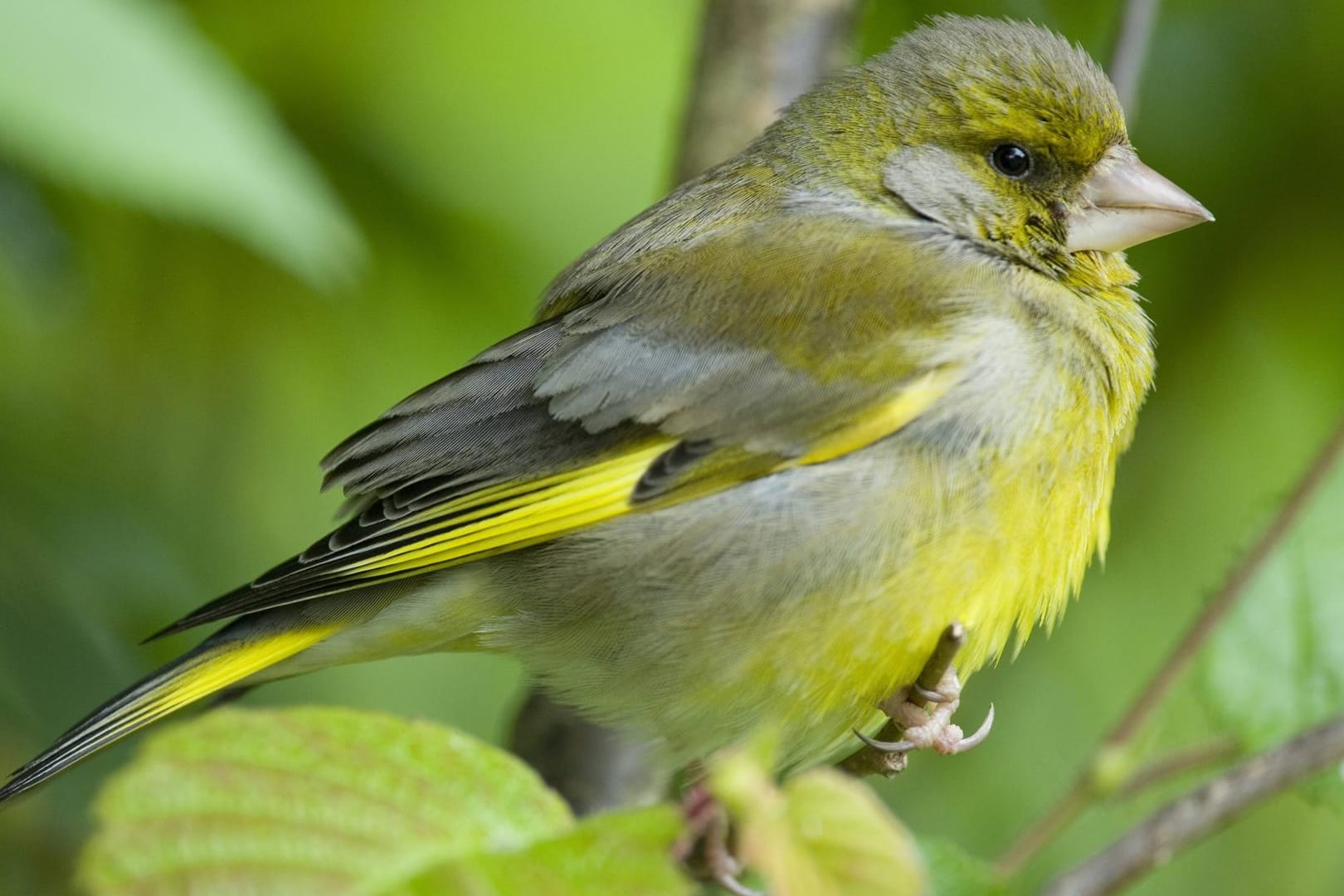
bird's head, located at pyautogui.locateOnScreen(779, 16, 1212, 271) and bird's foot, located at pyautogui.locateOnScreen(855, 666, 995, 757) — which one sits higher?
bird's head, located at pyautogui.locateOnScreen(779, 16, 1212, 271)

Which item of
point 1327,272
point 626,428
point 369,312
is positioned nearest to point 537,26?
point 369,312

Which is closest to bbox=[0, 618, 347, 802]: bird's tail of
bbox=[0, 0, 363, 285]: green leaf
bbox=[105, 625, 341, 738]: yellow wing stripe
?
bbox=[105, 625, 341, 738]: yellow wing stripe

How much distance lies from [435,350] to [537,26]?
94cm

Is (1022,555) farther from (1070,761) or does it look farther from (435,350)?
(435,350)

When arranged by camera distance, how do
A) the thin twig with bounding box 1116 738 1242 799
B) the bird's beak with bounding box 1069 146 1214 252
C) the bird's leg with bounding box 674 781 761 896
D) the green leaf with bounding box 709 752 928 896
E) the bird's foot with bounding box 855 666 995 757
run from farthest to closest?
1. the bird's beak with bounding box 1069 146 1214 252
2. the thin twig with bounding box 1116 738 1242 799
3. the bird's foot with bounding box 855 666 995 757
4. the bird's leg with bounding box 674 781 761 896
5. the green leaf with bounding box 709 752 928 896

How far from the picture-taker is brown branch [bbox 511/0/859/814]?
11.9 ft

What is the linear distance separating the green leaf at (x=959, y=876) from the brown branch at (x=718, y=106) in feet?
5.08

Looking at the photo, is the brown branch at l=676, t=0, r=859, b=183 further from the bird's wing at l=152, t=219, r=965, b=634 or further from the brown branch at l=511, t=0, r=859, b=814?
the bird's wing at l=152, t=219, r=965, b=634

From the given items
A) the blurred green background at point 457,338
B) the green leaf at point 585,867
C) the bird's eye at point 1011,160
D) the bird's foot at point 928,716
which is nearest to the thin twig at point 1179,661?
the bird's foot at point 928,716

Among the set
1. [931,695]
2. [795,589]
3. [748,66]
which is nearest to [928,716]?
[931,695]

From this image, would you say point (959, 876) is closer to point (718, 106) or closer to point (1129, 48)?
point (1129, 48)

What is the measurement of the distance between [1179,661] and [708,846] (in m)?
0.85

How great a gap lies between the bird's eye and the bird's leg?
53.3 inches

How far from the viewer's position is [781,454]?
105 inches
